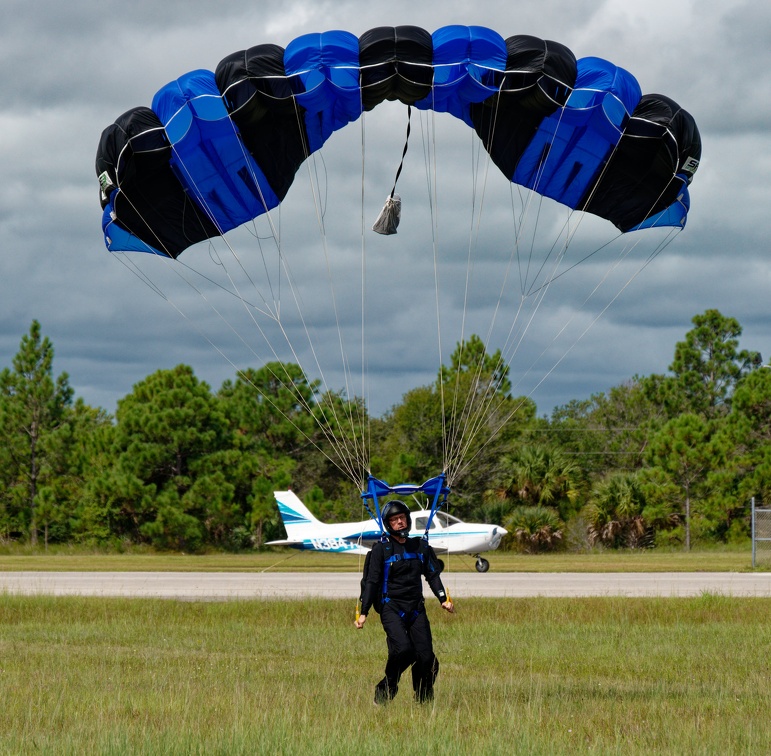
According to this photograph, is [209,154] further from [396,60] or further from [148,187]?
[396,60]

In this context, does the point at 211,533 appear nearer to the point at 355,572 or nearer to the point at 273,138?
the point at 355,572

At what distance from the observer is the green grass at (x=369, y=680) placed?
23.3 feet

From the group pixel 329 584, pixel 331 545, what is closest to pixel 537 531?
pixel 331 545

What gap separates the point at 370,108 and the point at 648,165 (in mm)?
3925

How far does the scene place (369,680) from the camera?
1063 centimetres

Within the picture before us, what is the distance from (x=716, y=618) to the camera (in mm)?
17547

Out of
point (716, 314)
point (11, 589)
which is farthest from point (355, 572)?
point (716, 314)

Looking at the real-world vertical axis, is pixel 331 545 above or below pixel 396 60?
below

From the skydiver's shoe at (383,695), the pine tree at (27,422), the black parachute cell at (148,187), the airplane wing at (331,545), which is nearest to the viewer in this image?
the skydiver's shoe at (383,695)

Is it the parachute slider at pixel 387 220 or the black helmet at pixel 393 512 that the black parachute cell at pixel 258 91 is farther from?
the black helmet at pixel 393 512

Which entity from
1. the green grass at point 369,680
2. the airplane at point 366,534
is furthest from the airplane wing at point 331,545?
the green grass at point 369,680

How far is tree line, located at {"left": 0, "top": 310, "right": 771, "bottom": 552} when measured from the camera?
153ft

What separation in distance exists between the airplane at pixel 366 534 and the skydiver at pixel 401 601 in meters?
20.0

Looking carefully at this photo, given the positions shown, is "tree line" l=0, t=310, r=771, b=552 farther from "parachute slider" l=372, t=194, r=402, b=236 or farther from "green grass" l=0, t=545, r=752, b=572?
"parachute slider" l=372, t=194, r=402, b=236
